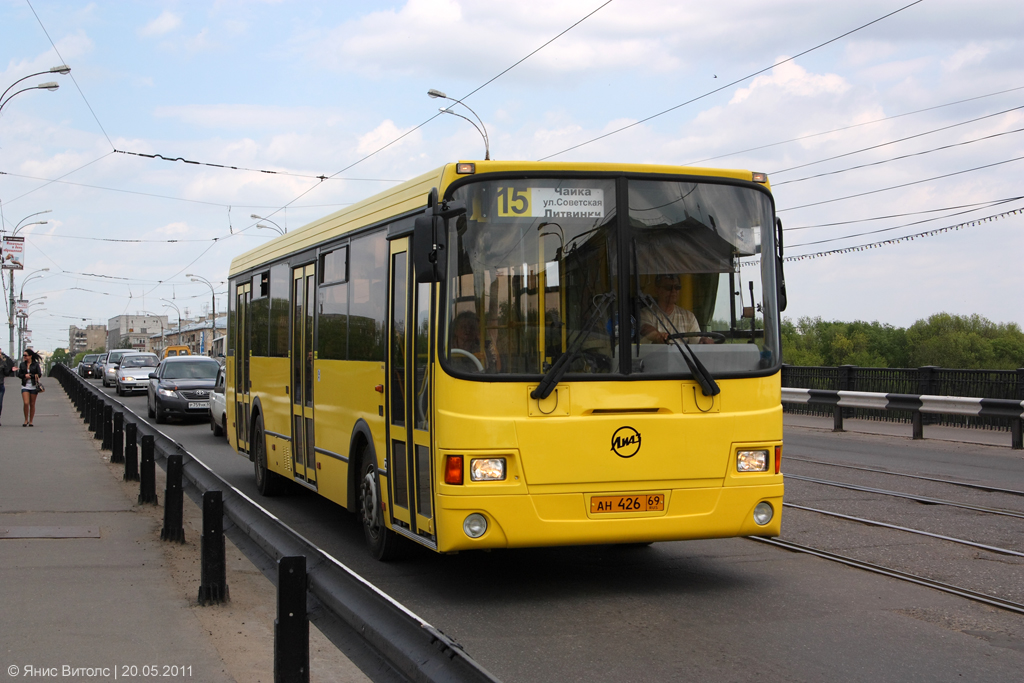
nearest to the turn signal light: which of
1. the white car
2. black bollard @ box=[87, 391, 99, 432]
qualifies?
the white car

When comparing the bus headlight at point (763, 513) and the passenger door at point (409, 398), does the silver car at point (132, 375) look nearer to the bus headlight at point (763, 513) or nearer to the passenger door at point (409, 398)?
the passenger door at point (409, 398)

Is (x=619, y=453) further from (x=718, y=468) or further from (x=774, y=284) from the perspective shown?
(x=774, y=284)

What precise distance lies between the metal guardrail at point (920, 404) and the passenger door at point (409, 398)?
12338mm

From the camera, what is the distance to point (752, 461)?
22.9 ft

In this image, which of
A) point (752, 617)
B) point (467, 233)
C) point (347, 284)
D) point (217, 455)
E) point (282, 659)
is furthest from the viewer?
point (217, 455)

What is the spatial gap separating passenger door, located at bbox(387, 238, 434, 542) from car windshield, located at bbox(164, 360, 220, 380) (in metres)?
19.7

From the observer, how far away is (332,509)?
11.4m

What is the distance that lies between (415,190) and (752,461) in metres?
3.00

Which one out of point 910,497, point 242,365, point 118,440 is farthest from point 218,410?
point 910,497

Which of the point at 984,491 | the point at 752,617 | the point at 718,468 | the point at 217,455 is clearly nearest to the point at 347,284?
the point at 718,468

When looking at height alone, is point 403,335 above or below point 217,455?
above

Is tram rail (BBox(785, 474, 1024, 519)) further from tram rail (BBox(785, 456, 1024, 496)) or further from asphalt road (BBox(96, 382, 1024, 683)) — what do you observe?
tram rail (BBox(785, 456, 1024, 496))

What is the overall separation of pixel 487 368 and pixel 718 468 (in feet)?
5.40

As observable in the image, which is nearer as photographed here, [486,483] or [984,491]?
[486,483]
